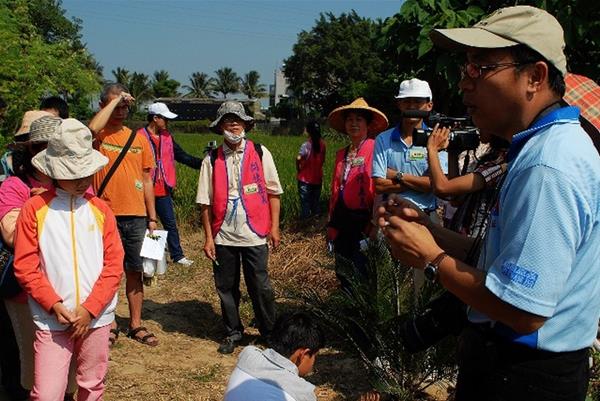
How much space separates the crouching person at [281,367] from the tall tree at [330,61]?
142 ft

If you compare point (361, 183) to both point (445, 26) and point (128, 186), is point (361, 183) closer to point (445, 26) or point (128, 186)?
point (445, 26)

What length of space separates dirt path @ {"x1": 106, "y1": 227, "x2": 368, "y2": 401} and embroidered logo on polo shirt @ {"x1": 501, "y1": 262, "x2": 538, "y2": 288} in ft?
8.66

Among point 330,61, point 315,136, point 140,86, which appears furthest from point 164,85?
point 315,136

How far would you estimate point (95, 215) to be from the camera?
284 cm

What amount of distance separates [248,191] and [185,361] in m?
1.36

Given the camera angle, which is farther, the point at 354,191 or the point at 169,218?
the point at 169,218

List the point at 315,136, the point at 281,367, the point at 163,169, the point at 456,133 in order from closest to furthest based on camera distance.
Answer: the point at 281,367 < the point at 456,133 < the point at 163,169 < the point at 315,136

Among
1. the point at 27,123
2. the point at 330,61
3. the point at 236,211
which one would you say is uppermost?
the point at 330,61

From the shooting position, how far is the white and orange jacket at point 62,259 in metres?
2.65

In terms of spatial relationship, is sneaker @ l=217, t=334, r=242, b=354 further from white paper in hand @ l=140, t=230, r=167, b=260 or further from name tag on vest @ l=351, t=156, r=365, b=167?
name tag on vest @ l=351, t=156, r=365, b=167

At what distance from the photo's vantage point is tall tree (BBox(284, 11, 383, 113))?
155 feet

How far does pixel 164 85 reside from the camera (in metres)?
79.1

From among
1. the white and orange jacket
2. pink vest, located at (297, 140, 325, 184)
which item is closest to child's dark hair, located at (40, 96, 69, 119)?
the white and orange jacket

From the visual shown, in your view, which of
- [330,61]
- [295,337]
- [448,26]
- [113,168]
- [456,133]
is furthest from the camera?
[330,61]
